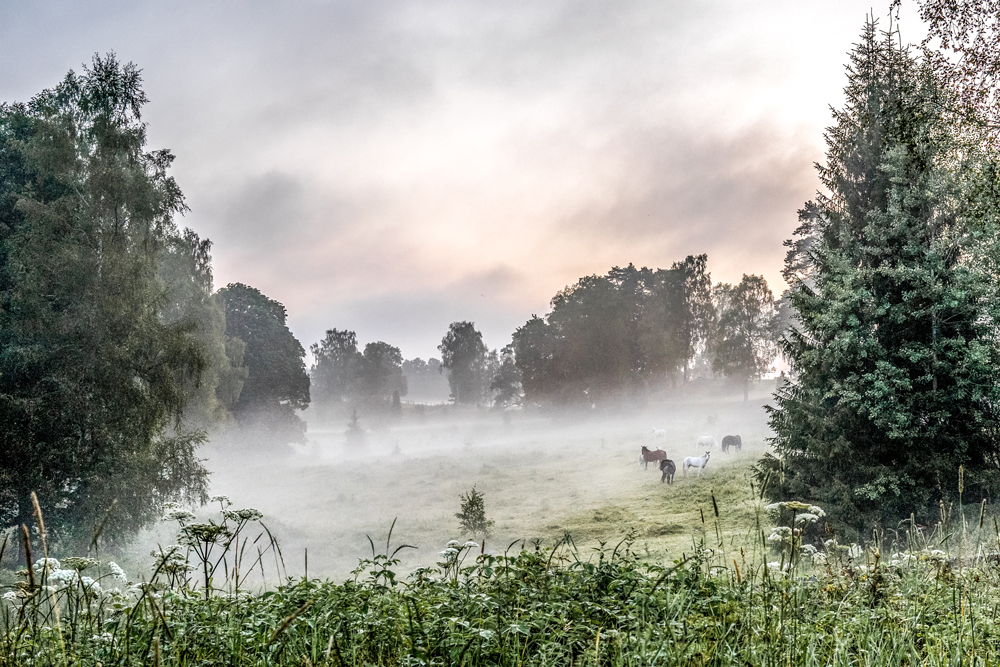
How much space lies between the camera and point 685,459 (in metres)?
22.5

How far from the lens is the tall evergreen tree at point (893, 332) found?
10.5 meters

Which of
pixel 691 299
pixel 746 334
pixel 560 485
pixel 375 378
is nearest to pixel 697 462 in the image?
pixel 560 485

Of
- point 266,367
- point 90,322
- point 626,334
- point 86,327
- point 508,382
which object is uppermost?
point 626,334

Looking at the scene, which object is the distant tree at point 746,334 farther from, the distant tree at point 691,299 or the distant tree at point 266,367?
the distant tree at point 266,367

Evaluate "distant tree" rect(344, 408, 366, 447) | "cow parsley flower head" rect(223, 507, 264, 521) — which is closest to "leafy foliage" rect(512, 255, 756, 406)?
"distant tree" rect(344, 408, 366, 447)

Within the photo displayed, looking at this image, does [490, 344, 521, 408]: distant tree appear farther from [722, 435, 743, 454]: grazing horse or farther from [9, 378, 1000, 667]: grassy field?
[9, 378, 1000, 667]: grassy field

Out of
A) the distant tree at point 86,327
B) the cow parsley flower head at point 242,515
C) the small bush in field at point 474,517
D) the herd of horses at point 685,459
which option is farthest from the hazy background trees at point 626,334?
the cow parsley flower head at point 242,515

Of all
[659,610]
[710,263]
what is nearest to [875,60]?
[659,610]

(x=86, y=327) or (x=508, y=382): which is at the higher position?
(x=86, y=327)

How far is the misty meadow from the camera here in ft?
10.0

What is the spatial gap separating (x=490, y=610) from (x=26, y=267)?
50.1ft

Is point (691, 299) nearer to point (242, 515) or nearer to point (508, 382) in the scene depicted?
point (508, 382)

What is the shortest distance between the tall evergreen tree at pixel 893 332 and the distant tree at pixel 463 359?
63948 millimetres

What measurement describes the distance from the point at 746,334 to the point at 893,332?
31.9 meters
